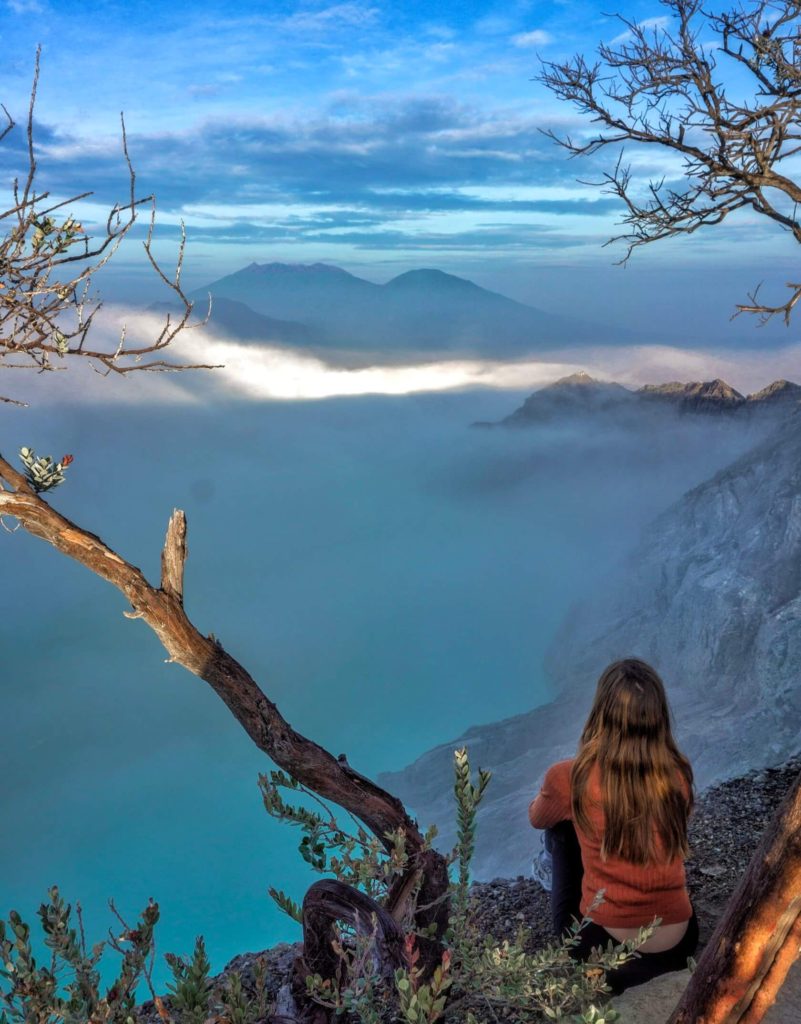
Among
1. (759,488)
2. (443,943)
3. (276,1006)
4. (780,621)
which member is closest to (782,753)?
(443,943)

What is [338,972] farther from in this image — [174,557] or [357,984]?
[174,557]

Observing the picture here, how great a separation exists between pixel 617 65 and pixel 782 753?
20.6 ft

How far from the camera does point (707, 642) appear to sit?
781 inches

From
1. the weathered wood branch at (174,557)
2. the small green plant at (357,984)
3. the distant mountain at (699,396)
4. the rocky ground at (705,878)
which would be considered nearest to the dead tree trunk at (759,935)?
the small green plant at (357,984)

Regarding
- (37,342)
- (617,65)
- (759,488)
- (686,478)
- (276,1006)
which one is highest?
(686,478)

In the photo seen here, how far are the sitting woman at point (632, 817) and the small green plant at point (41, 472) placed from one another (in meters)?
2.57

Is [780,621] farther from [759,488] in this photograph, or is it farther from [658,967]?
[658,967]

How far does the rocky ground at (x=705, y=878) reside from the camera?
502cm

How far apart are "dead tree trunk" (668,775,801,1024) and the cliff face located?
4907mm

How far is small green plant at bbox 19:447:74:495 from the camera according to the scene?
3.76 meters

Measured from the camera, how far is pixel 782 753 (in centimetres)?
759

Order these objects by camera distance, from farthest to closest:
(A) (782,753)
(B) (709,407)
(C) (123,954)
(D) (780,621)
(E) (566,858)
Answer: (B) (709,407)
(D) (780,621)
(A) (782,753)
(E) (566,858)
(C) (123,954)

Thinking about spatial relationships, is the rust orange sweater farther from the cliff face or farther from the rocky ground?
the cliff face

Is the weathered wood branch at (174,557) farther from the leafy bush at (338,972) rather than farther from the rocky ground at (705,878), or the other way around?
the rocky ground at (705,878)
